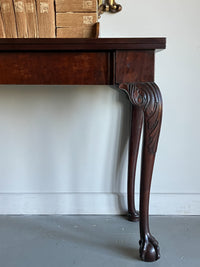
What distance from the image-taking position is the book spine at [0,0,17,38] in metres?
0.76

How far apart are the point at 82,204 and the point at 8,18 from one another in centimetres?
78

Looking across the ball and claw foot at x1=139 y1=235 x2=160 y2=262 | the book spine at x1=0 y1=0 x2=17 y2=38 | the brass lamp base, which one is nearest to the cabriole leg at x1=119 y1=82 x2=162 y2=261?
the ball and claw foot at x1=139 y1=235 x2=160 y2=262

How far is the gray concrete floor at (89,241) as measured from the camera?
84 cm

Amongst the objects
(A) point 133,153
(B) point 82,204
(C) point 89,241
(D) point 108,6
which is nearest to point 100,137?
(A) point 133,153

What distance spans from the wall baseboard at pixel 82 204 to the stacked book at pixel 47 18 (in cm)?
68

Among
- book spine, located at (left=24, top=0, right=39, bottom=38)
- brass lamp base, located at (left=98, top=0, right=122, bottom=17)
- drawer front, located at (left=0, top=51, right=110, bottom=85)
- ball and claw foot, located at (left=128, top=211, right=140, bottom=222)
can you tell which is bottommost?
ball and claw foot, located at (left=128, top=211, right=140, bottom=222)

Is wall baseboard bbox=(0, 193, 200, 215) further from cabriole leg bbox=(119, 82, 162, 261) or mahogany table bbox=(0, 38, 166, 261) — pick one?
mahogany table bbox=(0, 38, 166, 261)

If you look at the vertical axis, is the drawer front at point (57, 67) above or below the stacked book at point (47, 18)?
below

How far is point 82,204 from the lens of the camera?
1161 millimetres

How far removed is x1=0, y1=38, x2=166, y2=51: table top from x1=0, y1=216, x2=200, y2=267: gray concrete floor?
65cm

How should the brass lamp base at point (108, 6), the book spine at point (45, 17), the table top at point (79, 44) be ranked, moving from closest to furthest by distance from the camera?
the table top at point (79, 44) < the book spine at point (45, 17) < the brass lamp base at point (108, 6)

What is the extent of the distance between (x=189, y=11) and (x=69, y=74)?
2.11 feet

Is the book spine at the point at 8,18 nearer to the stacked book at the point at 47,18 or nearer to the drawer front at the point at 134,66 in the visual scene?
Answer: the stacked book at the point at 47,18

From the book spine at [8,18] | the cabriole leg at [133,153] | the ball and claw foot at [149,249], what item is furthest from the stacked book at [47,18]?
the ball and claw foot at [149,249]
